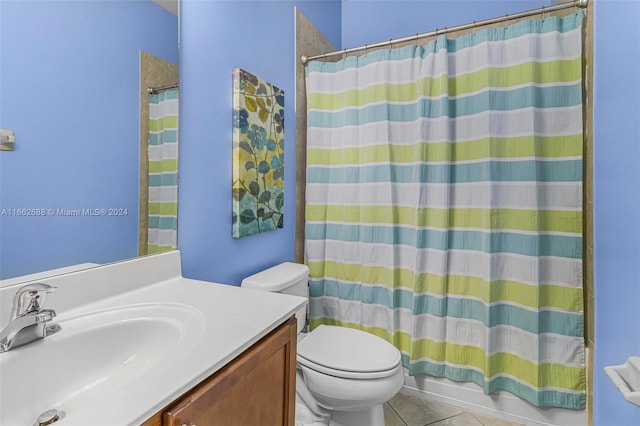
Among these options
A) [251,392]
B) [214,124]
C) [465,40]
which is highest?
[465,40]

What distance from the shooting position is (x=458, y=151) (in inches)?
63.8

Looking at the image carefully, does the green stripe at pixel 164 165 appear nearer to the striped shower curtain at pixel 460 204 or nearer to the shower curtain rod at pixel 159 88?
the shower curtain rod at pixel 159 88

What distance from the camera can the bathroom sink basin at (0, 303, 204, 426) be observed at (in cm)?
57

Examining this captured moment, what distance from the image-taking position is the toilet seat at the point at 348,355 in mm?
1188

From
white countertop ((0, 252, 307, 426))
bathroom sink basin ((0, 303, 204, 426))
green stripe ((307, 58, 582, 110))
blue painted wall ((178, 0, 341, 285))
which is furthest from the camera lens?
green stripe ((307, 58, 582, 110))

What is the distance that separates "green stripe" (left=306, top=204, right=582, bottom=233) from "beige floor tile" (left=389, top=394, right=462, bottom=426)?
102 centimetres

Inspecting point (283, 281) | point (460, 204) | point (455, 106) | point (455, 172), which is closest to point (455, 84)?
point (455, 106)

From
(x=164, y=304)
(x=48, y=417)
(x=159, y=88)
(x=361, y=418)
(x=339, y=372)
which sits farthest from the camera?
(x=361, y=418)

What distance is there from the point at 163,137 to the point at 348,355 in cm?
115

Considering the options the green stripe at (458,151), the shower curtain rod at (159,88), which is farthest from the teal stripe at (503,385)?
the shower curtain rod at (159,88)

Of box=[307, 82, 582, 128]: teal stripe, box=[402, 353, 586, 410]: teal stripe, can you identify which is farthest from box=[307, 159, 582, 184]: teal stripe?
box=[402, 353, 586, 410]: teal stripe

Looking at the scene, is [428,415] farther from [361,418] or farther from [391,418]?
[361,418]

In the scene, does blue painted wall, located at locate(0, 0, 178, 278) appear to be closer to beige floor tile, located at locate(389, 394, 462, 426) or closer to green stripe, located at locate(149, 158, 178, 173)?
green stripe, located at locate(149, 158, 178, 173)

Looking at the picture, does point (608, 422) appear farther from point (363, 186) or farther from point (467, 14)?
point (467, 14)
